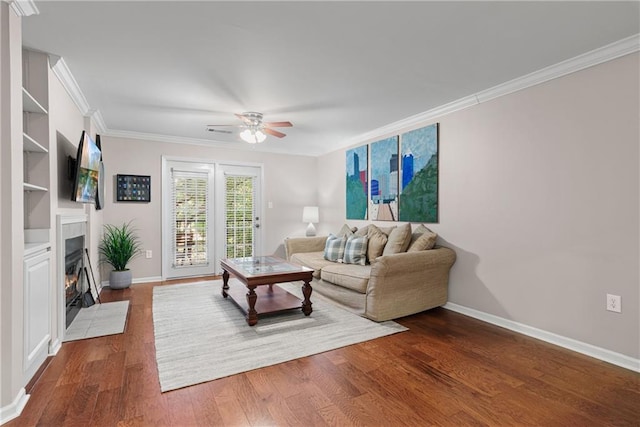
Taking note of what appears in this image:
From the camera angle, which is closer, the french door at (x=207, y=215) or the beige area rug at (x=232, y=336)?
the beige area rug at (x=232, y=336)

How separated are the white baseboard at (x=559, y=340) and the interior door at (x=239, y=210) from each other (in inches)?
144

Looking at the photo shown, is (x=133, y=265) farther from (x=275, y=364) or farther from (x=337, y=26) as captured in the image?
(x=337, y=26)

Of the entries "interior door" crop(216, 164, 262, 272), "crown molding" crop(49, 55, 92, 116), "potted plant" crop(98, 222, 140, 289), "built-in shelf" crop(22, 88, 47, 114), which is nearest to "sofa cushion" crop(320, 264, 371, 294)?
"interior door" crop(216, 164, 262, 272)

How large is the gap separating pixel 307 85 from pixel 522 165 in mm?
2146

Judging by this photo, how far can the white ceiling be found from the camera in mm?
1918

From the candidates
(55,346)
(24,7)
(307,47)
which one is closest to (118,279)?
(55,346)

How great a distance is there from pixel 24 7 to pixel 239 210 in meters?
4.01

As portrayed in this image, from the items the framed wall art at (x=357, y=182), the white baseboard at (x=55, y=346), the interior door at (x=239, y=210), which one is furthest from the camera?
the interior door at (x=239, y=210)

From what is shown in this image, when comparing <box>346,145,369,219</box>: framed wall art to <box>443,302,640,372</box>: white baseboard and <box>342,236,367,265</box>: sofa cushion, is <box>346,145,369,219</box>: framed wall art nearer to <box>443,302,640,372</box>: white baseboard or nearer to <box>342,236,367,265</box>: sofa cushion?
<box>342,236,367,265</box>: sofa cushion

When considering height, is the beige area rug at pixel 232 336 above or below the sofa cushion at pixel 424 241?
below

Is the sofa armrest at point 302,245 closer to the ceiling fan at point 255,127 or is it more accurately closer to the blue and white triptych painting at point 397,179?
the blue and white triptych painting at point 397,179

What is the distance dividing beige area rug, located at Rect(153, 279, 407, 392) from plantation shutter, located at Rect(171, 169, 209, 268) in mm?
1487

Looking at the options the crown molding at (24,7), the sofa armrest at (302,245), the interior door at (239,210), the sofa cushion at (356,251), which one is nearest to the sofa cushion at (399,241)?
the sofa cushion at (356,251)

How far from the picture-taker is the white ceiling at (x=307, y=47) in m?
1.92
